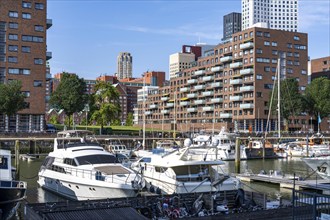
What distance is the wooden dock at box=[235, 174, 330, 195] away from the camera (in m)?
29.4

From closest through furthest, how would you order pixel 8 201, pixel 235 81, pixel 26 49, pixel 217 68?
pixel 8 201 < pixel 26 49 < pixel 235 81 < pixel 217 68

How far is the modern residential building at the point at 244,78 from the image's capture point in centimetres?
11500

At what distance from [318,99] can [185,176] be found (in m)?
91.0

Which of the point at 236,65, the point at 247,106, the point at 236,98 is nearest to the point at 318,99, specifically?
the point at 247,106

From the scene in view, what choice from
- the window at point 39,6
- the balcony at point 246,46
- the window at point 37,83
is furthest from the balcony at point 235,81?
the window at point 39,6

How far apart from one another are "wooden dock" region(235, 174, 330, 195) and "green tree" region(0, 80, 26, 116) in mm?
48106

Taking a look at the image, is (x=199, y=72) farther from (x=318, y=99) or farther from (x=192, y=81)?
(x=318, y=99)

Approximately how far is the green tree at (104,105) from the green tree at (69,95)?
11.0 feet

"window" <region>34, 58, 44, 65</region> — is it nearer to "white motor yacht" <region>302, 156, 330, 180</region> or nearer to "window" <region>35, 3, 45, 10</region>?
"window" <region>35, 3, 45, 10</region>

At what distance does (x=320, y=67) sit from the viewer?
14675 cm

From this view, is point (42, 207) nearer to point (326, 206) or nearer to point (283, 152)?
point (326, 206)

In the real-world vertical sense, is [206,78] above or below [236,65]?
below

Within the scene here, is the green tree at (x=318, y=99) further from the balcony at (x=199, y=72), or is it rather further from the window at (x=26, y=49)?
the window at (x=26, y=49)

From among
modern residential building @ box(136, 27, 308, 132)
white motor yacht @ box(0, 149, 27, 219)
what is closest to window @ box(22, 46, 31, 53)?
modern residential building @ box(136, 27, 308, 132)
